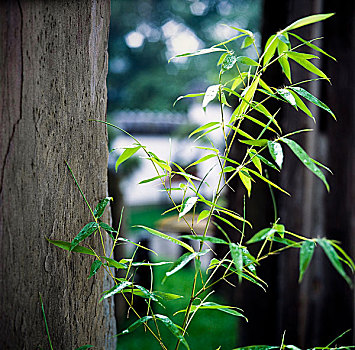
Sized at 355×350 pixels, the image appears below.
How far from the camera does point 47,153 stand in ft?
2.97

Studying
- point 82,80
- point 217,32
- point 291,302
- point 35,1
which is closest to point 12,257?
point 82,80

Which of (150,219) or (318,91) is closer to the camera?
(318,91)

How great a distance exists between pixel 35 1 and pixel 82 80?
0.50 ft

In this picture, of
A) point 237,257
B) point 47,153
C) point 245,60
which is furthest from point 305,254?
point 47,153

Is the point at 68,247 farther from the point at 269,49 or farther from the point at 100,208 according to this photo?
the point at 269,49

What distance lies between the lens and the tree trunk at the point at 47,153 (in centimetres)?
89

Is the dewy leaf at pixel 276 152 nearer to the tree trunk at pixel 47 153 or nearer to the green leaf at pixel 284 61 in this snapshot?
the green leaf at pixel 284 61

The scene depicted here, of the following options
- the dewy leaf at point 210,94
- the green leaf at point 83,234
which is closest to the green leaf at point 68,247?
the green leaf at point 83,234

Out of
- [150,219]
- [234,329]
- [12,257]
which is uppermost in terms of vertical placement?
[12,257]

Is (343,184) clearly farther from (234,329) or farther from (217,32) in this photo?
(217,32)

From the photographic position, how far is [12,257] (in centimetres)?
92

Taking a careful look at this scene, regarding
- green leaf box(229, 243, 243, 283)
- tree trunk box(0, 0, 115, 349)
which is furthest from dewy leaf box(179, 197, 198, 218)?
tree trunk box(0, 0, 115, 349)

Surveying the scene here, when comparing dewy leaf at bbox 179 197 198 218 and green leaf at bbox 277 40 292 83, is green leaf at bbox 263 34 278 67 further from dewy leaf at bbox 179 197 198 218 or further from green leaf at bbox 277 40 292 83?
dewy leaf at bbox 179 197 198 218

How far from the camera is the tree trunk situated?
2.92 feet
